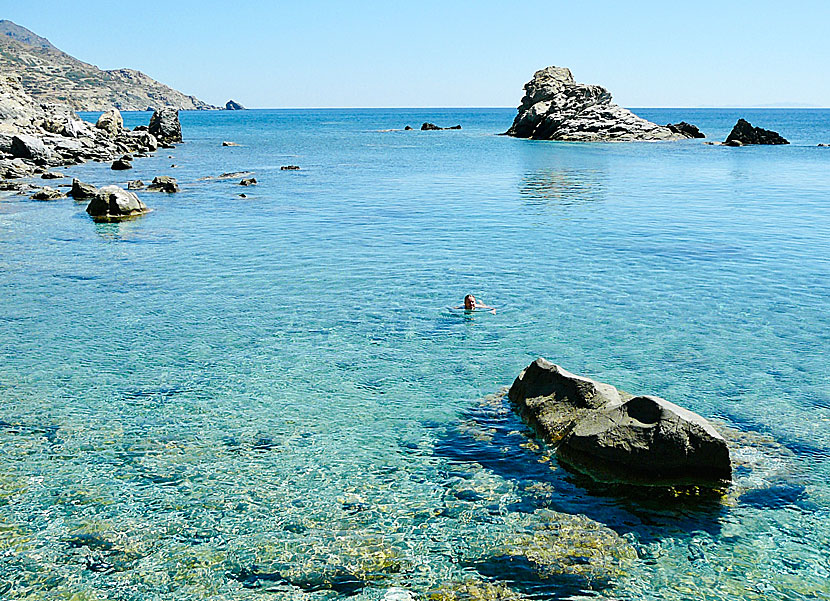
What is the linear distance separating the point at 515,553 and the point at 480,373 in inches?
274

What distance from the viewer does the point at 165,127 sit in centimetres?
11031

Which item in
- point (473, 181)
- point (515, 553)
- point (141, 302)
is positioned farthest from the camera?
point (473, 181)

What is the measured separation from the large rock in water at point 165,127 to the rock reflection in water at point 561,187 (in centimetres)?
6743

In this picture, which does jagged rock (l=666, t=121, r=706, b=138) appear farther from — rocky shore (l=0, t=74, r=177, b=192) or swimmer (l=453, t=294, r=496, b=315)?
swimmer (l=453, t=294, r=496, b=315)

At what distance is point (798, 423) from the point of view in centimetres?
1378

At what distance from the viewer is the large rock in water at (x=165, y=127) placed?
358 ft

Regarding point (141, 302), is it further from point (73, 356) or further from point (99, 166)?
point (99, 166)

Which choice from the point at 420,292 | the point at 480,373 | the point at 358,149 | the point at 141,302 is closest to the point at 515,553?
the point at 480,373

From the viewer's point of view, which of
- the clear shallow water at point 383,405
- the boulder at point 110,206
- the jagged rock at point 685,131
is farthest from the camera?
the jagged rock at point 685,131

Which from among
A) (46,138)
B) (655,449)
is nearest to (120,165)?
(46,138)

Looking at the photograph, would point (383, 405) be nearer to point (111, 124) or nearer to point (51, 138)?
point (51, 138)

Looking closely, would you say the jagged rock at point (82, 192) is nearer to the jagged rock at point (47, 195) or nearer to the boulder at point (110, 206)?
the jagged rock at point (47, 195)

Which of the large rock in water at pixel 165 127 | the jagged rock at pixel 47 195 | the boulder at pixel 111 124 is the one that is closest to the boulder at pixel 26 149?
the jagged rock at pixel 47 195

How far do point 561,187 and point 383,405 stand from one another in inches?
1638
